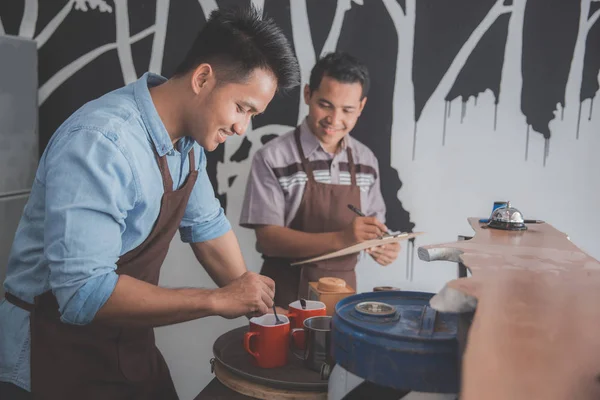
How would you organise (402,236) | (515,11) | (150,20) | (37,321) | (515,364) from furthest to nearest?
(150,20) → (515,11) → (402,236) → (37,321) → (515,364)

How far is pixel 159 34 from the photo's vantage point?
343cm

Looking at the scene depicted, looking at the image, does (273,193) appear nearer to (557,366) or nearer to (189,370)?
(189,370)

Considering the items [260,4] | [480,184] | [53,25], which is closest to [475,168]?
[480,184]

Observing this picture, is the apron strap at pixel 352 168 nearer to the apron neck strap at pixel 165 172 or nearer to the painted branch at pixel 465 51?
the painted branch at pixel 465 51

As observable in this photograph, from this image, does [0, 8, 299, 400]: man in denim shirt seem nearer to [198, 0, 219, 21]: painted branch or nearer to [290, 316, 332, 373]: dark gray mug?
[290, 316, 332, 373]: dark gray mug

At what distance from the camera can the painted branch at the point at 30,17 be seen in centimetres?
350

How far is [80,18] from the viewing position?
11.4 ft

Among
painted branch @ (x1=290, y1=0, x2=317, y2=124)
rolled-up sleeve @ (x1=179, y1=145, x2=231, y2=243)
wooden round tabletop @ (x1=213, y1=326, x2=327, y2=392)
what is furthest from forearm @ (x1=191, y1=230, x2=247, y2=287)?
painted branch @ (x1=290, y1=0, x2=317, y2=124)

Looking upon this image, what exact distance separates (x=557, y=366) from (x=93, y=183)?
102 centimetres

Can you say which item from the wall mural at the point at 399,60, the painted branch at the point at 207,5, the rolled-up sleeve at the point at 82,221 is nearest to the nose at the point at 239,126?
the rolled-up sleeve at the point at 82,221

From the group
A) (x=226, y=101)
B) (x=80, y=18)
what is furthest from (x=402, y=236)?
(x=80, y=18)

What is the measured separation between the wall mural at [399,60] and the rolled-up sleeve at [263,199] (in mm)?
669

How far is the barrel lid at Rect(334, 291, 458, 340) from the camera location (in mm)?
1024

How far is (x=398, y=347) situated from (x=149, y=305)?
660 mm
